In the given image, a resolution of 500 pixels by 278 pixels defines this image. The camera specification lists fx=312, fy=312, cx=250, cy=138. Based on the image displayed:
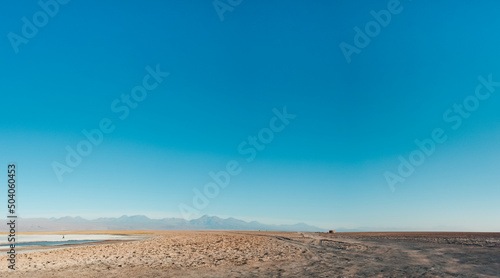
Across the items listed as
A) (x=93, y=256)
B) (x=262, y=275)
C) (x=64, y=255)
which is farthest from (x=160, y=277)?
(x=64, y=255)

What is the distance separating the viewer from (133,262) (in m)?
19.9

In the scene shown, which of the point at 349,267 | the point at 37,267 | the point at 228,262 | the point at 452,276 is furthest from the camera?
the point at 228,262

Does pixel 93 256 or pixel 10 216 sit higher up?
pixel 10 216

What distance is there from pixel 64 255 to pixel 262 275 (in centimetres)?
1652

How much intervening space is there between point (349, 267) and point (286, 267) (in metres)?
3.44

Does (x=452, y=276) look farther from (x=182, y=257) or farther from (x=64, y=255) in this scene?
(x=64, y=255)

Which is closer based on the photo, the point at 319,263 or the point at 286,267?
the point at 286,267

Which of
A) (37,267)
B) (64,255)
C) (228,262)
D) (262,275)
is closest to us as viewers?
(262,275)

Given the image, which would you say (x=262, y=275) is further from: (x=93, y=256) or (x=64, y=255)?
(x=64, y=255)

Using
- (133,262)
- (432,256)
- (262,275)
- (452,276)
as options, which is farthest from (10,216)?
(432,256)

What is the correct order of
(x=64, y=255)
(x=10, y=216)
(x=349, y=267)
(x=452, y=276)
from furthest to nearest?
(x=64, y=255) < (x=10, y=216) < (x=349, y=267) < (x=452, y=276)

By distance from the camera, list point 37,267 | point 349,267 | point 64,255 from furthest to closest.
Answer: point 64,255
point 37,267
point 349,267

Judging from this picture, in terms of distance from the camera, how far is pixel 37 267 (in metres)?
18.2

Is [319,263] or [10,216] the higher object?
[10,216]
